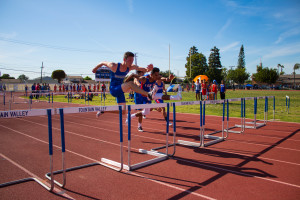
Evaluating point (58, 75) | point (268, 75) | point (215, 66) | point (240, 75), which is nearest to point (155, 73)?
point (215, 66)

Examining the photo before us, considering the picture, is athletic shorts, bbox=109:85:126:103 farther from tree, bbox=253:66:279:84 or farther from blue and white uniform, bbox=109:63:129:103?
tree, bbox=253:66:279:84

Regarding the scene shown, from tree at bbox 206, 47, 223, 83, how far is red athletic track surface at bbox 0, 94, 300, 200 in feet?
221

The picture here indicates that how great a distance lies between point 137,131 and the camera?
7617 millimetres

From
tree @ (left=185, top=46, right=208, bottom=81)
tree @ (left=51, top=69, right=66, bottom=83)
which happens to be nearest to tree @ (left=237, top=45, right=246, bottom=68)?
tree @ (left=185, top=46, right=208, bottom=81)

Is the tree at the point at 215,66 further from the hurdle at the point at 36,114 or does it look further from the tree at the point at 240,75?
the hurdle at the point at 36,114

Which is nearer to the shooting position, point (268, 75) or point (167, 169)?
point (167, 169)

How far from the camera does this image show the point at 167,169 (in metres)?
4.01

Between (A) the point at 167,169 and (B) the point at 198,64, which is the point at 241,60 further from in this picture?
(A) the point at 167,169

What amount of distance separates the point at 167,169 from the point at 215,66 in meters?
75.3

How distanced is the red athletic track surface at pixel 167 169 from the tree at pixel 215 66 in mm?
67507

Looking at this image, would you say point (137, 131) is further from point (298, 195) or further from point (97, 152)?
point (298, 195)

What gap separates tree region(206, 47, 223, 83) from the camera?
7138 cm

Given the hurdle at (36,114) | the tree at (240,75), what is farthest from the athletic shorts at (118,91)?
the tree at (240,75)

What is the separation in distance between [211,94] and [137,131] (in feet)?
42.4
